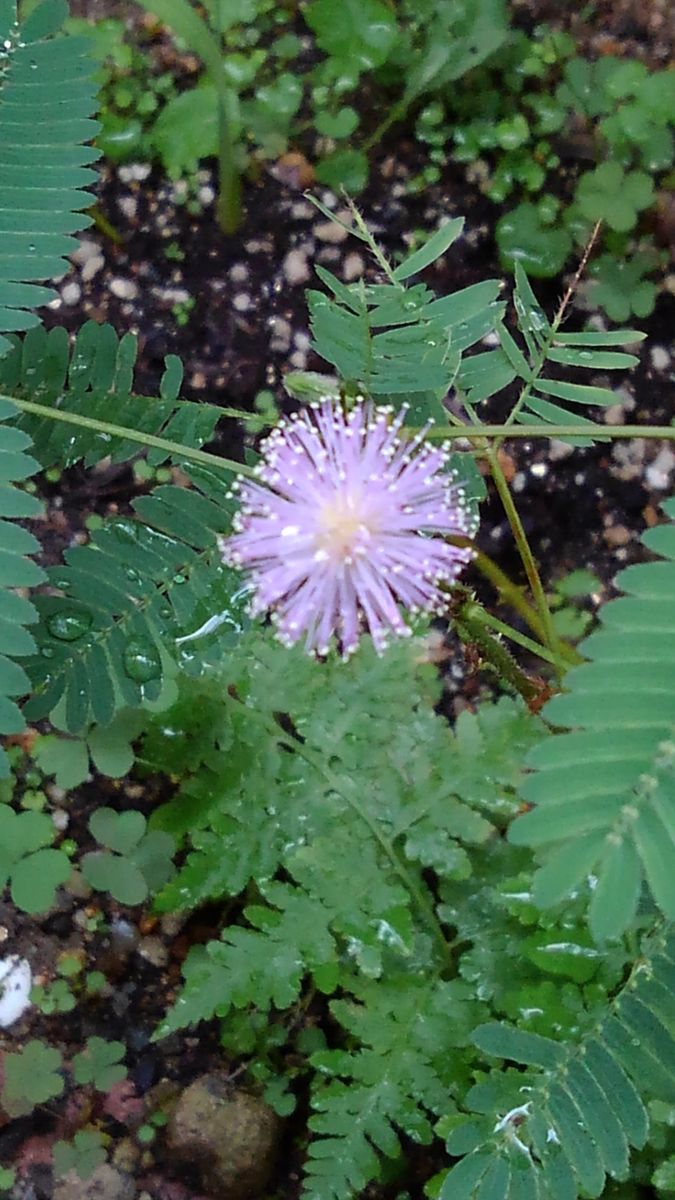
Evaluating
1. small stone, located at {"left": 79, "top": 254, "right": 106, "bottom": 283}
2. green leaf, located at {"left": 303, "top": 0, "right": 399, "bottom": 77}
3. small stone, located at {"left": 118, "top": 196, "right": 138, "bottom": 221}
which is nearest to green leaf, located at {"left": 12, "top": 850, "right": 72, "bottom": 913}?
small stone, located at {"left": 79, "top": 254, "right": 106, "bottom": 283}

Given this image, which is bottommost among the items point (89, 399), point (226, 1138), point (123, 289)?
point (226, 1138)

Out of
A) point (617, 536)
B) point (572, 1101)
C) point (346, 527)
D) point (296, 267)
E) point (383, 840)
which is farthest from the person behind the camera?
point (296, 267)

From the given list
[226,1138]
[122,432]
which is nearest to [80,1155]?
[226,1138]

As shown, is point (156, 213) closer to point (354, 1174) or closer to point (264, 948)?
point (264, 948)

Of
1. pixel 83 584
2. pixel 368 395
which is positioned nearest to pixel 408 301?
pixel 368 395

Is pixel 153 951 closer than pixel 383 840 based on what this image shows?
No

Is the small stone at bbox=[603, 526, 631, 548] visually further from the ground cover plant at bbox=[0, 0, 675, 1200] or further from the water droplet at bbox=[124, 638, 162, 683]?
the water droplet at bbox=[124, 638, 162, 683]

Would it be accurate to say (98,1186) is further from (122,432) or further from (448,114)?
(448,114)
